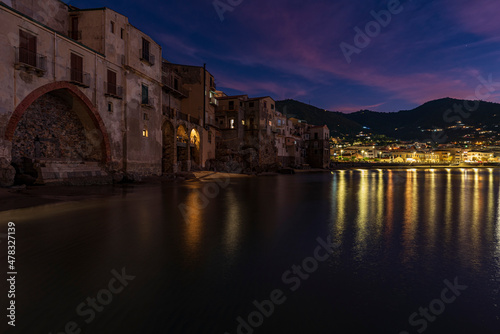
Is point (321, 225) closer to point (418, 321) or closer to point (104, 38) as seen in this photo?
point (418, 321)

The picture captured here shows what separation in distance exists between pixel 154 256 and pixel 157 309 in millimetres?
2415

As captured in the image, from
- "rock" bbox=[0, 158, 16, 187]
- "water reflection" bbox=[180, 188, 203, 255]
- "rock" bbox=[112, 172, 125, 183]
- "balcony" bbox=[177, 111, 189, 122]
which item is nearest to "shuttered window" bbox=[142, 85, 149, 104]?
"balcony" bbox=[177, 111, 189, 122]

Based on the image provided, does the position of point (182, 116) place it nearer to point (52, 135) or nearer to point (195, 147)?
point (195, 147)

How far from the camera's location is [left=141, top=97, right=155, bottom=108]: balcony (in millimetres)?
30438

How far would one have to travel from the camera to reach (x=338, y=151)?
172 metres

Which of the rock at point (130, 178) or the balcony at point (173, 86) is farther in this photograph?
the balcony at point (173, 86)

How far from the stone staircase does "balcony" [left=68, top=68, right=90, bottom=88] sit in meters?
6.62

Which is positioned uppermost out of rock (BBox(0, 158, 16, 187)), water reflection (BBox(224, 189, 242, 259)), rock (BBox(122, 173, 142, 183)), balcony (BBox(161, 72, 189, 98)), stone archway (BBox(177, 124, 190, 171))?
balcony (BBox(161, 72, 189, 98))

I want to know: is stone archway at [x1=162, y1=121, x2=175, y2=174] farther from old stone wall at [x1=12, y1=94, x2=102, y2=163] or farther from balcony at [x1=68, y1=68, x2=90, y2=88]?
balcony at [x1=68, y1=68, x2=90, y2=88]

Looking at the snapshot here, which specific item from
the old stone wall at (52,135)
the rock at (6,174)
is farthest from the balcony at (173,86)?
the rock at (6,174)

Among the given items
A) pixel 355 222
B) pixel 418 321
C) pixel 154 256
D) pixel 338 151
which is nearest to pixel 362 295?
pixel 418 321

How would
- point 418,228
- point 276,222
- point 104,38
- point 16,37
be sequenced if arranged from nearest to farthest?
1. point 418,228
2. point 276,222
3. point 16,37
4. point 104,38

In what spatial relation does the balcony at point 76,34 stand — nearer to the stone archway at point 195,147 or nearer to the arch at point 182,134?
the arch at point 182,134

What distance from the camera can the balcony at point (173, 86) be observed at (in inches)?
1494
